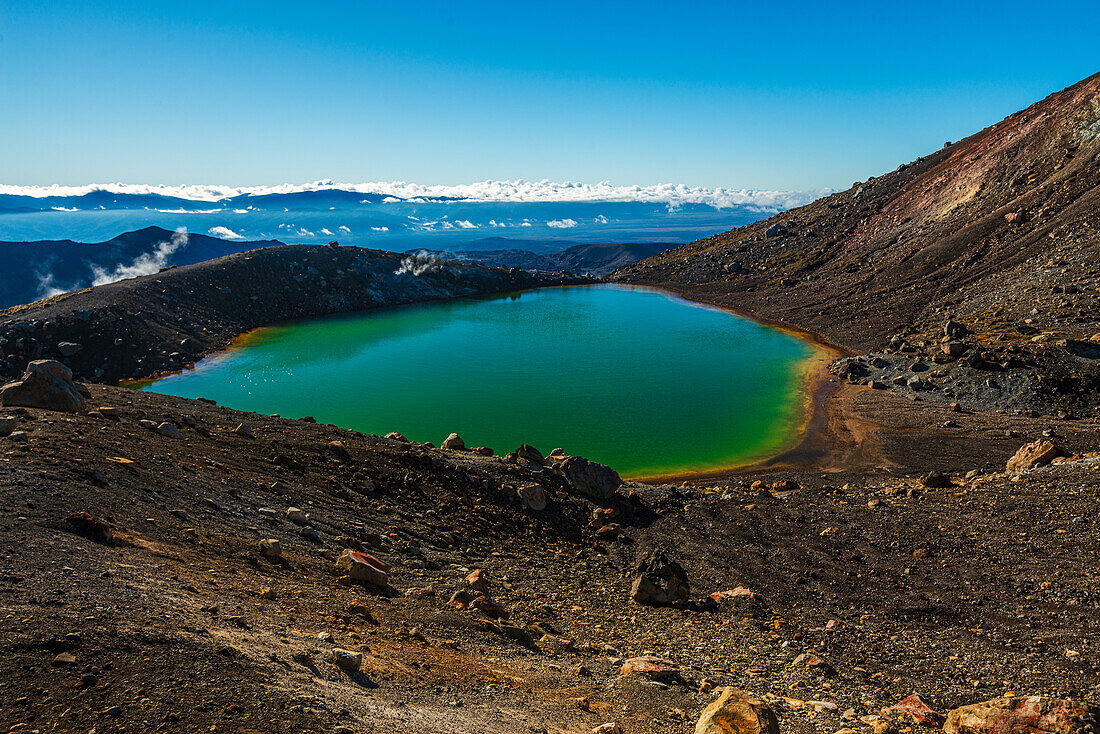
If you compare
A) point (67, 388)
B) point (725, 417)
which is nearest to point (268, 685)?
point (67, 388)

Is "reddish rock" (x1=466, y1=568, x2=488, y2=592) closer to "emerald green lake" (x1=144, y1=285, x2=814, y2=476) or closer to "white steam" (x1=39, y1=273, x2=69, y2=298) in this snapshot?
"emerald green lake" (x1=144, y1=285, x2=814, y2=476)

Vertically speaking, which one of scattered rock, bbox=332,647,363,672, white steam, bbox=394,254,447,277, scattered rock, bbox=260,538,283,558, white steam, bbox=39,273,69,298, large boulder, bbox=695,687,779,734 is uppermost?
white steam, bbox=394,254,447,277

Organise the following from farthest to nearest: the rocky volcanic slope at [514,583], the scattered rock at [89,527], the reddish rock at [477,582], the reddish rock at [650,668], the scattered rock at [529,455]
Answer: the scattered rock at [529,455]
the reddish rock at [477,582]
the reddish rock at [650,668]
the scattered rock at [89,527]
the rocky volcanic slope at [514,583]

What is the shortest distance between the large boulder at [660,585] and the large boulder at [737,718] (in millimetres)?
5990

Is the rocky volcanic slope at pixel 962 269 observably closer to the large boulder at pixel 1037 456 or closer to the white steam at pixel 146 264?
the large boulder at pixel 1037 456

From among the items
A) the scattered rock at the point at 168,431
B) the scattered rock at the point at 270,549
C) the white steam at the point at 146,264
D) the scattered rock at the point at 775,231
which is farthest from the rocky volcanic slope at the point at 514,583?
the white steam at the point at 146,264

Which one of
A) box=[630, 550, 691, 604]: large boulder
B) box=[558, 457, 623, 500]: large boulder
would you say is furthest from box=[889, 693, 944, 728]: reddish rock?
box=[558, 457, 623, 500]: large boulder

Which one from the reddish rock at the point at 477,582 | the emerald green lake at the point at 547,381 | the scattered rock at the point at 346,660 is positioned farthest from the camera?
the emerald green lake at the point at 547,381

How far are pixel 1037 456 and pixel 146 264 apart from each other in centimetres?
19869

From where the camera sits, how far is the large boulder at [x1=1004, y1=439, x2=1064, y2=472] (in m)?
20.6

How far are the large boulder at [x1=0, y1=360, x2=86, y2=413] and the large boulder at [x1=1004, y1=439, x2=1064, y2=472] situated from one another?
101 ft

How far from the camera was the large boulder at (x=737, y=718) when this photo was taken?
23.7 feet

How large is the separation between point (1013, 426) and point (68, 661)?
35.9 m

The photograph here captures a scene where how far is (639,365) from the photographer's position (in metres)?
49.3
